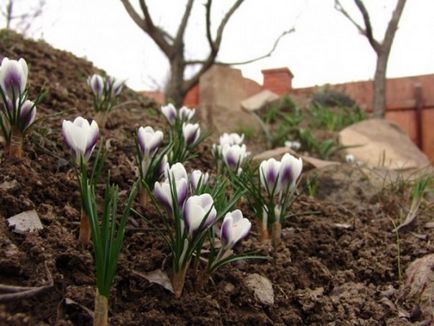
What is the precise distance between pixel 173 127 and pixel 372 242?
1.17 meters

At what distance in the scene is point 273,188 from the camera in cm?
175

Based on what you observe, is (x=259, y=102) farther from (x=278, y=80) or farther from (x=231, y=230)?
(x=231, y=230)

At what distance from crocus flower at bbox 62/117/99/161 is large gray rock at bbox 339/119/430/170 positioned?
4175 millimetres

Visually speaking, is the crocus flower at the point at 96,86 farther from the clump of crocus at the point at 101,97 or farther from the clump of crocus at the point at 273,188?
the clump of crocus at the point at 273,188

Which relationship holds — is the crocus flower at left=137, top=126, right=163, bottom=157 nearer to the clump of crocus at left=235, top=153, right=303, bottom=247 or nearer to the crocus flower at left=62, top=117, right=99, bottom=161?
the crocus flower at left=62, top=117, right=99, bottom=161

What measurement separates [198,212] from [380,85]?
221 inches

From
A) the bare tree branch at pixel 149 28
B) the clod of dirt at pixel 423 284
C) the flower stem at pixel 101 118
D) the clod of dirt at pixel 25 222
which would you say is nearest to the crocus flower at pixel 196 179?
the clod of dirt at pixel 25 222

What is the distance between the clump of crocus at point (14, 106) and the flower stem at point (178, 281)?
700mm

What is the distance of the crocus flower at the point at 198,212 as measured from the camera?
1277mm

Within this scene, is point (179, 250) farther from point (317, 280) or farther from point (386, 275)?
point (386, 275)

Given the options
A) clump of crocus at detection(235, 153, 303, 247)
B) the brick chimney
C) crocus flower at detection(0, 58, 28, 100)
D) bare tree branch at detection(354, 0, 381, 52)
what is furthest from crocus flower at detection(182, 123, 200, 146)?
the brick chimney

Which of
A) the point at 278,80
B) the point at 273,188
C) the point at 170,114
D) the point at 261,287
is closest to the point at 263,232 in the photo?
the point at 273,188

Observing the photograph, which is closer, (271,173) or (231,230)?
(231,230)

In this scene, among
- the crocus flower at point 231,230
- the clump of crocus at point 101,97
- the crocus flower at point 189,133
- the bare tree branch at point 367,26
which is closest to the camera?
the crocus flower at point 231,230
